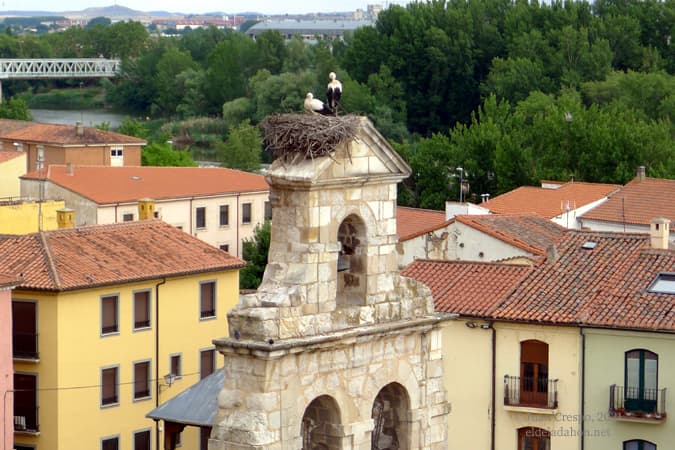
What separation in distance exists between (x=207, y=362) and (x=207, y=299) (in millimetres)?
1236

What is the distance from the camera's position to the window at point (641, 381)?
1243 inches

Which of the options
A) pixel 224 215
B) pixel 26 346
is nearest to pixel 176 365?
pixel 26 346

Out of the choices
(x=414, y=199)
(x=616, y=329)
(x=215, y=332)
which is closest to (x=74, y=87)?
(x=414, y=199)

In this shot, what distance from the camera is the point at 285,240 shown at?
19.2 metres

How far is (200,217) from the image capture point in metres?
63.6

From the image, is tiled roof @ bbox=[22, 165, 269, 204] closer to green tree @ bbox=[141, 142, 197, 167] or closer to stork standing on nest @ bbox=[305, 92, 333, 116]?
green tree @ bbox=[141, 142, 197, 167]

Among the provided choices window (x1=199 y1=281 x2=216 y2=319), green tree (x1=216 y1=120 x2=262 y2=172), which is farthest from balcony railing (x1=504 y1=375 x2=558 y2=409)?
green tree (x1=216 y1=120 x2=262 y2=172)

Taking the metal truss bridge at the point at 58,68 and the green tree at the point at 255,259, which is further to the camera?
the metal truss bridge at the point at 58,68

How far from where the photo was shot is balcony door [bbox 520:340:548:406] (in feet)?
106

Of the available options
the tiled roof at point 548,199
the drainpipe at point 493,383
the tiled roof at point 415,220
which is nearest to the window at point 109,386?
the drainpipe at point 493,383

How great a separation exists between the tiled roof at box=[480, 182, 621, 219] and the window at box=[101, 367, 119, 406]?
56.4 feet

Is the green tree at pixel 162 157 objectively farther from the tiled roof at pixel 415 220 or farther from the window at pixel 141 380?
the window at pixel 141 380

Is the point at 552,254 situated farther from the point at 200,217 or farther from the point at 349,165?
the point at 200,217

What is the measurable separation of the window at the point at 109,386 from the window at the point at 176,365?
1.59m
